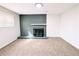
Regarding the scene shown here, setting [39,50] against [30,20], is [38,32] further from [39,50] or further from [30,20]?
[39,50]

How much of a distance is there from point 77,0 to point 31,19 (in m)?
7.47

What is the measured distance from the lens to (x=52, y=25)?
27.7ft

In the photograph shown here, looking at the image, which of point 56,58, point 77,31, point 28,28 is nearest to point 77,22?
point 77,31

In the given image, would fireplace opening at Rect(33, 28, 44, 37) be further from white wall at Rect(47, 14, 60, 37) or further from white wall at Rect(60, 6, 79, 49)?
white wall at Rect(60, 6, 79, 49)

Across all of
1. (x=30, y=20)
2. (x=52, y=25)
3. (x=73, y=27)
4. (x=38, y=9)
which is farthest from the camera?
(x=30, y=20)

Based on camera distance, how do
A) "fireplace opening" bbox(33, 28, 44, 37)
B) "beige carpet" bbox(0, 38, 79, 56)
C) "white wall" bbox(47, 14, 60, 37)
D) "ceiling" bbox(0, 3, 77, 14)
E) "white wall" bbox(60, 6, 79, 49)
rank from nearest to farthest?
"beige carpet" bbox(0, 38, 79, 56)
"ceiling" bbox(0, 3, 77, 14)
"white wall" bbox(60, 6, 79, 49)
"white wall" bbox(47, 14, 60, 37)
"fireplace opening" bbox(33, 28, 44, 37)

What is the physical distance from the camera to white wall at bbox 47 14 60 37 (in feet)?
27.5

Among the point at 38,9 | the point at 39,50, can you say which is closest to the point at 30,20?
the point at 38,9

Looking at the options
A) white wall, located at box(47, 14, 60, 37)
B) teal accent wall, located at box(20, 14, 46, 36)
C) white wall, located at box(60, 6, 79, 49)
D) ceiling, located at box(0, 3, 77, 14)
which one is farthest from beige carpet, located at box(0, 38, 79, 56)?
teal accent wall, located at box(20, 14, 46, 36)

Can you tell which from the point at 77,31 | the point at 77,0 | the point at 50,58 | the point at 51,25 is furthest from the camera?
the point at 51,25

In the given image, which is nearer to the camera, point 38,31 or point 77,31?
point 77,31

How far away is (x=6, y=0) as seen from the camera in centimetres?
128

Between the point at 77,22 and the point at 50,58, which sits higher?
the point at 77,22

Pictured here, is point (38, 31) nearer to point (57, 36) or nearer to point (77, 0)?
point (57, 36)
